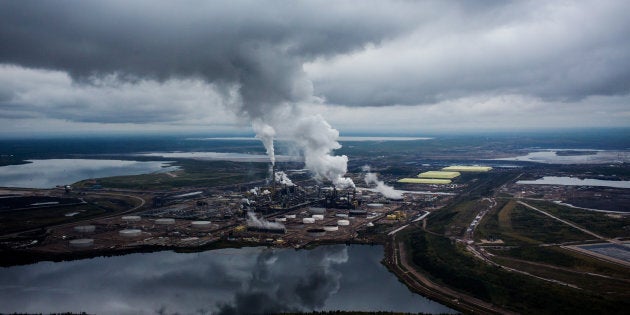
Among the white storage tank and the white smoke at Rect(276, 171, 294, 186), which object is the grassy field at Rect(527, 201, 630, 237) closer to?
the white storage tank

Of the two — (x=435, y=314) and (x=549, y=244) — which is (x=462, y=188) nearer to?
(x=549, y=244)

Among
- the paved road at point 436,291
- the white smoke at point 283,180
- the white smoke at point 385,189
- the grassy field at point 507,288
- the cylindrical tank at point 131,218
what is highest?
the white smoke at point 283,180

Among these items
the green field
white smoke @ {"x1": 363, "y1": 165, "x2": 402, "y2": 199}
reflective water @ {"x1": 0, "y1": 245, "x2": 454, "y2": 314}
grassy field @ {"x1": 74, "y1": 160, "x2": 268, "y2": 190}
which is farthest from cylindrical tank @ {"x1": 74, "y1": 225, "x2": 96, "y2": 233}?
the green field

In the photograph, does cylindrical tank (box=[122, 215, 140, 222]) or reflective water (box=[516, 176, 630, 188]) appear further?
reflective water (box=[516, 176, 630, 188])

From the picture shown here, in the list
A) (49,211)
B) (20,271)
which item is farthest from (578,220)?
(49,211)

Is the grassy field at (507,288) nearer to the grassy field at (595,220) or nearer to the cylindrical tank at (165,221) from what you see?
the grassy field at (595,220)

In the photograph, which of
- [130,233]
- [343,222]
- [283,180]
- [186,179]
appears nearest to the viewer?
[130,233]

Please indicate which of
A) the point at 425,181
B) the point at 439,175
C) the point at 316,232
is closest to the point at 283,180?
the point at 316,232

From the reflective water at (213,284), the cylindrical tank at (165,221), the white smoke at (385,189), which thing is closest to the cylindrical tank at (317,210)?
the white smoke at (385,189)

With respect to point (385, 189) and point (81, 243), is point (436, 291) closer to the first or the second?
point (81, 243)
